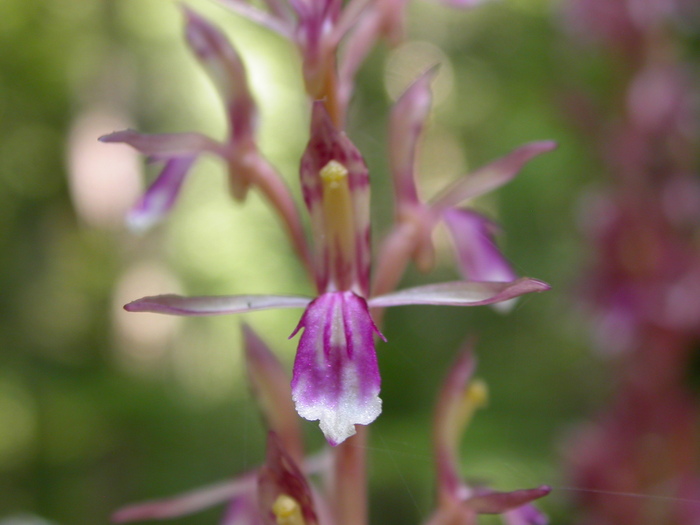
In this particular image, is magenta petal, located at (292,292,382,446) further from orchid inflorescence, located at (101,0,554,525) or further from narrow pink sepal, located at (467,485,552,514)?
narrow pink sepal, located at (467,485,552,514)

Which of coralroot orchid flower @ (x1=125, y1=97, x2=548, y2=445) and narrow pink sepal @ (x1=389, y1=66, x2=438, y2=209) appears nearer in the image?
coralroot orchid flower @ (x1=125, y1=97, x2=548, y2=445)

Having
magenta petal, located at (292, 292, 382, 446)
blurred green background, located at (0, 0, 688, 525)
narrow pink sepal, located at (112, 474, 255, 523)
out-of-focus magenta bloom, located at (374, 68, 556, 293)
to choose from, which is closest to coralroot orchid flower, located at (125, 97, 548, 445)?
magenta petal, located at (292, 292, 382, 446)

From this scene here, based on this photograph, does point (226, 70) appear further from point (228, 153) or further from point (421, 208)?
point (421, 208)

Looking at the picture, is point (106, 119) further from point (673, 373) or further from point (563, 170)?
point (673, 373)

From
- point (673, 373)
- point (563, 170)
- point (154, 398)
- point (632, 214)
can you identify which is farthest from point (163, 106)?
point (673, 373)

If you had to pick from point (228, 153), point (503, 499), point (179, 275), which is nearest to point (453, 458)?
point (503, 499)
